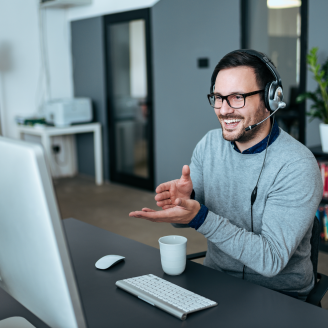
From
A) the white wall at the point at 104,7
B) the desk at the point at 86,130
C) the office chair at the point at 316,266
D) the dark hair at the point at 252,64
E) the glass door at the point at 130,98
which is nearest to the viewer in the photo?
the office chair at the point at 316,266

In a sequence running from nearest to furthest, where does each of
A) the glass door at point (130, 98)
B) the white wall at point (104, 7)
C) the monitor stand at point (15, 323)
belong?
the monitor stand at point (15, 323) → the white wall at point (104, 7) → the glass door at point (130, 98)

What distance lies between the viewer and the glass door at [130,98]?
4.50m

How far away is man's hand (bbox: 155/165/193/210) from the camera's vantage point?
3.91 ft

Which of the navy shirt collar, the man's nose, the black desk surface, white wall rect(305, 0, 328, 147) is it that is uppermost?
white wall rect(305, 0, 328, 147)

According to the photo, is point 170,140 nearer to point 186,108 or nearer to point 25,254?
point 186,108

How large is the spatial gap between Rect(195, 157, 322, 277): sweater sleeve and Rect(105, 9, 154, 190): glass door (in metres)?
3.45

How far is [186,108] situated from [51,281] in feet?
11.8

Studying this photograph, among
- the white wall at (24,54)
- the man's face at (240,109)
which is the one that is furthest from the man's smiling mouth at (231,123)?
the white wall at (24,54)

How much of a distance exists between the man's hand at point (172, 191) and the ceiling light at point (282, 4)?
2.51m

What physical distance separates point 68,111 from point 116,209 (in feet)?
4.81

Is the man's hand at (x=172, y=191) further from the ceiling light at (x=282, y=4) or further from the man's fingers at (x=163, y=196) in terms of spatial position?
the ceiling light at (x=282, y=4)

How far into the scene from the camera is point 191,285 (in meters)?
1.03

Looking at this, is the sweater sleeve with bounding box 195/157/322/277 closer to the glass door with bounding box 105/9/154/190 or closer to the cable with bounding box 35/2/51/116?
the glass door with bounding box 105/9/154/190

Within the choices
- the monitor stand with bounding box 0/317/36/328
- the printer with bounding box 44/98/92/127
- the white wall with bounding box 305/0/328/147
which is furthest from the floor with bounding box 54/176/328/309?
the monitor stand with bounding box 0/317/36/328
